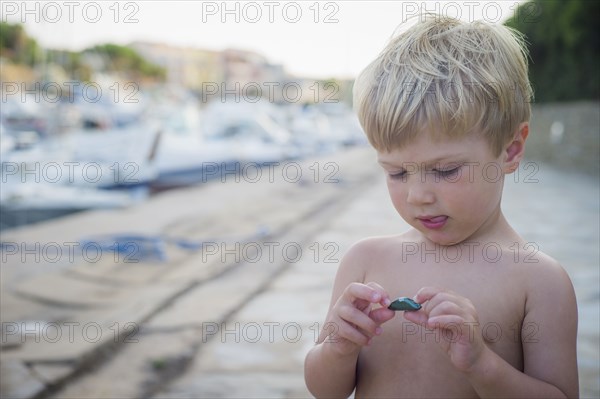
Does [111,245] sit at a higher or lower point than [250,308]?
lower

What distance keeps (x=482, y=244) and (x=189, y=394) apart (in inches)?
53.2

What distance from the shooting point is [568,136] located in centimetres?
1506

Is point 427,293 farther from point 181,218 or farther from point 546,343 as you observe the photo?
point 181,218

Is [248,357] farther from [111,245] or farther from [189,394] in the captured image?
[111,245]

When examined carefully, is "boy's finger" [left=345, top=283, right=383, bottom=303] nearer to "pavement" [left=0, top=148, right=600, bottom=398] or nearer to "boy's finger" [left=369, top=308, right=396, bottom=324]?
"boy's finger" [left=369, top=308, right=396, bottom=324]

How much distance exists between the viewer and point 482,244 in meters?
1.38

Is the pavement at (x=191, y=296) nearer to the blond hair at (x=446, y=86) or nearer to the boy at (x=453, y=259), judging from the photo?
the boy at (x=453, y=259)

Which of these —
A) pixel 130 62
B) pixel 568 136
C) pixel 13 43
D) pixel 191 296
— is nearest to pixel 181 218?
pixel 191 296

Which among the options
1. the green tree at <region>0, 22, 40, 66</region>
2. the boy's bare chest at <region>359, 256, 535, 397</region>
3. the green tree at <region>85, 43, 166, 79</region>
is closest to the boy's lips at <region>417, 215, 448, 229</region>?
the boy's bare chest at <region>359, 256, 535, 397</region>

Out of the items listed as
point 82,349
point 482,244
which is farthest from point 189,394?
point 482,244

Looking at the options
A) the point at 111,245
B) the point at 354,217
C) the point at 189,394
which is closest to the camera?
the point at 189,394

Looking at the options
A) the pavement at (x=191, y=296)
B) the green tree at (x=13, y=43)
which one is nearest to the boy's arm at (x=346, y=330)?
the pavement at (x=191, y=296)

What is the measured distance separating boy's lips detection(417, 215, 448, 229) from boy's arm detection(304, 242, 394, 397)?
192 mm

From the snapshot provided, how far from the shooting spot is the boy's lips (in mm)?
1316
